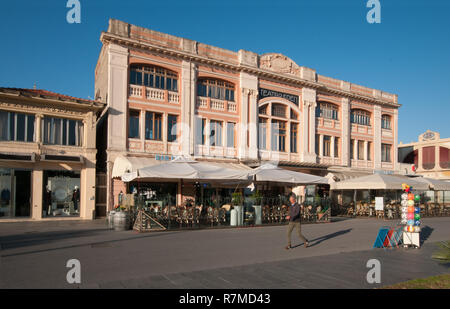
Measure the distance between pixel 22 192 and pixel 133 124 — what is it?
6866mm

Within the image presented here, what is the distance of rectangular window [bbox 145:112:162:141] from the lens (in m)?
23.2

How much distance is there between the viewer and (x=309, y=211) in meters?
20.9

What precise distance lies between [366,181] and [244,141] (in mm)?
8142

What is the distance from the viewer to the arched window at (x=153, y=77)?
74.8 feet

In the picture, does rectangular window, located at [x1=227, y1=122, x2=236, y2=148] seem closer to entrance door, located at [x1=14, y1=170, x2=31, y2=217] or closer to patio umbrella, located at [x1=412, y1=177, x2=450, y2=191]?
entrance door, located at [x1=14, y1=170, x2=31, y2=217]

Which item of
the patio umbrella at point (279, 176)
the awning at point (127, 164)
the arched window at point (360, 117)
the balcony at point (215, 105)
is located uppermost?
→ the arched window at point (360, 117)

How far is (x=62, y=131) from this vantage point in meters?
20.5

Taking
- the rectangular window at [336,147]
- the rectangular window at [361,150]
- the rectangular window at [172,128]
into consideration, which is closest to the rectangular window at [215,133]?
the rectangular window at [172,128]

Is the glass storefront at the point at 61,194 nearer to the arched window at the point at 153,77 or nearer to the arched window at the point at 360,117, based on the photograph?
the arched window at the point at 153,77

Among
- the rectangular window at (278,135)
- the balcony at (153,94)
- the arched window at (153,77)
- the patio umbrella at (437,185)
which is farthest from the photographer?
the rectangular window at (278,135)

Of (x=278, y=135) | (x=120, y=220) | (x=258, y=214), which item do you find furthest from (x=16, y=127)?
(x=278, y=135)

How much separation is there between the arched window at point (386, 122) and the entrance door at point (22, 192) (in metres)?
29.8
